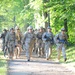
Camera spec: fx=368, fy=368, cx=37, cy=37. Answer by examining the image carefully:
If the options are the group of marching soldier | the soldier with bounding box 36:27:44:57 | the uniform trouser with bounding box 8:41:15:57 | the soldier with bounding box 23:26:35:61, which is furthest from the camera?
the soldier with bounding box 36:27:44:57

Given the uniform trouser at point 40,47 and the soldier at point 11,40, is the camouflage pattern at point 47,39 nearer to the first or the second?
the soldier at point 11,40

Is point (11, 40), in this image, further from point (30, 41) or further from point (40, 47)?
point (40, 47)

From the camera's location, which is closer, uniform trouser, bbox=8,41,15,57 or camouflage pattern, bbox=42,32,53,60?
camouflage pattern, bbox=42,32,53,60

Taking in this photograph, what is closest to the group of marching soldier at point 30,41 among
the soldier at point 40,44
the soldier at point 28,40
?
the soldier at point 28,40

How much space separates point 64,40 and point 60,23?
10.3m

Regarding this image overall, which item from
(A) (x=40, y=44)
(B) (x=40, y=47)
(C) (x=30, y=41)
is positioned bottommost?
(B) (x=40, y=47)

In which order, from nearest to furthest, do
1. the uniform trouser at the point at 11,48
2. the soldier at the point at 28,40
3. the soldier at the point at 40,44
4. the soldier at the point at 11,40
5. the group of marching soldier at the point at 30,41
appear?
the group of marching soldier at the point at 30,41
the soldier at the point at 28,40
the soldier at the point at 11,40
the uniform trouser at the point at 11,48
the soldier at the point at 40,44

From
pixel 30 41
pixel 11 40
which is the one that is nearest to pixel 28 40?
pixel 30 41

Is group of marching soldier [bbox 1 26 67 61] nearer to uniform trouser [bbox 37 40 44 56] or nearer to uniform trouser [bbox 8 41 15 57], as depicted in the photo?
uniform trouser [bbox 8 41 15 57]

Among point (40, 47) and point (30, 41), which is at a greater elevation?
point (30, 41)

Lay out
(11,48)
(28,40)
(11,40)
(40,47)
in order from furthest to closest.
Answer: (40,47) < (11,48) < (11,40) < (28,40)

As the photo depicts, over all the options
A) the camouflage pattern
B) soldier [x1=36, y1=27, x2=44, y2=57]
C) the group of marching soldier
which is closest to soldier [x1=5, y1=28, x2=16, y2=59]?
the group of marching soldier

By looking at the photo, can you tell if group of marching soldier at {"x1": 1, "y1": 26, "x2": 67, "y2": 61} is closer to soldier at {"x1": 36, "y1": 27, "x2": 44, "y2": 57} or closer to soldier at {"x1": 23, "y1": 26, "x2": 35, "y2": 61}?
soldier at {"x1": 23, "y1": 26, "x2": 35, "y2": 61}

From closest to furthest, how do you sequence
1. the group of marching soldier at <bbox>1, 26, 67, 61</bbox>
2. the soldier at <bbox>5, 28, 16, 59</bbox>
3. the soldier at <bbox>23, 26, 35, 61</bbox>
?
the group of marching soldier at <bbox>1, 26, 67, 61</bbox>
the soldier at <bbox>23, 26, 35, 61</bbox>
the soldier at <bbox>5, 28, 16, 59</bbox>
